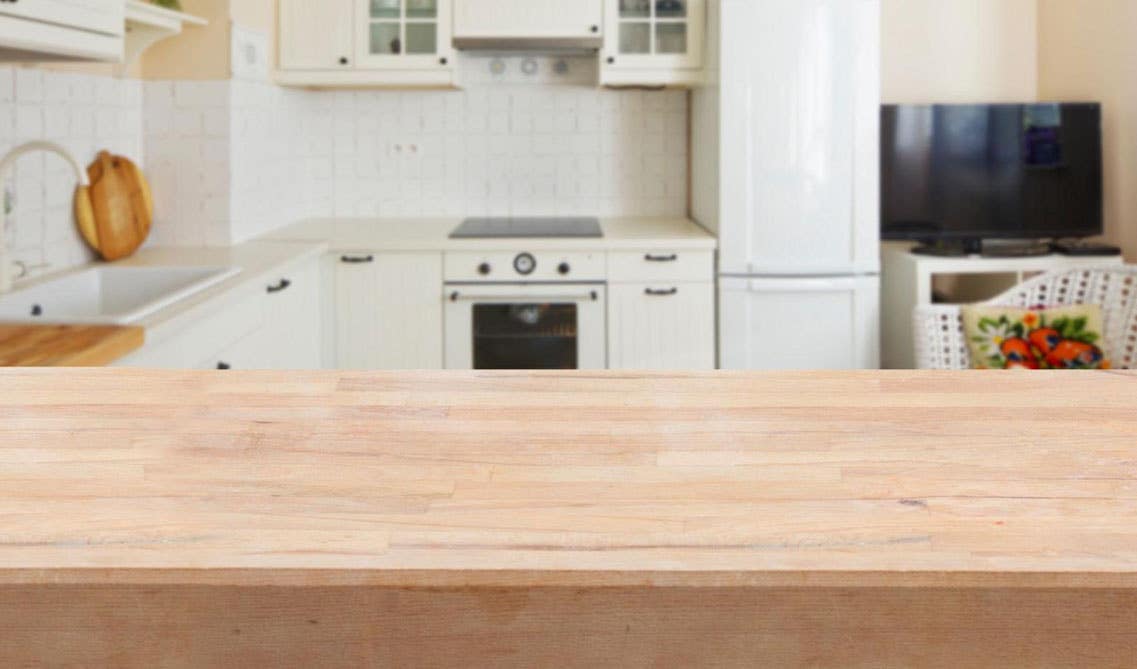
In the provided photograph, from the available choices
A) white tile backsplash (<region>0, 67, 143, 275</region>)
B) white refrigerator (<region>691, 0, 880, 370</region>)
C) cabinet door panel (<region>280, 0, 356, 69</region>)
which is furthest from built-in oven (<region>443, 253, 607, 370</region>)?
white tile backsplash (<region>0, 67, 143, 275</region>)

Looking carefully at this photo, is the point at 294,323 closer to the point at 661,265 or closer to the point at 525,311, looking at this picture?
the point at 525,311

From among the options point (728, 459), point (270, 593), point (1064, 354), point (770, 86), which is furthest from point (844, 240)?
point (270, 593)

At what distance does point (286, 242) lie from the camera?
14.7 ft

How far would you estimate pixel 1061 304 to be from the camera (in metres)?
4.06

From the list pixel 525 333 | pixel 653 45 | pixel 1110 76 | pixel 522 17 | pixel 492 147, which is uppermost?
pixel 522 17

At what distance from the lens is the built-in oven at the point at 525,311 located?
15.1ft

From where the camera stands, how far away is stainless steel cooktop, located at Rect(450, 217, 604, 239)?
4.64 m

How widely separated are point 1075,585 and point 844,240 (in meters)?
3.98

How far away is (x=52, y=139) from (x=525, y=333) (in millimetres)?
1774

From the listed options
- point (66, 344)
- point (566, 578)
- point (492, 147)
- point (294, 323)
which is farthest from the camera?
point (492, 147)

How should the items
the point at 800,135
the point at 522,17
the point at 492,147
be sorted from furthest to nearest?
the point at 492,147
the point at 522,17
the point at 800,135

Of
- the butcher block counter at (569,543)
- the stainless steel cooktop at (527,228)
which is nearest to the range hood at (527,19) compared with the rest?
the stainless steel cooktop at (527,228)

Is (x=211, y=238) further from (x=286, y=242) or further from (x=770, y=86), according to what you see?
(x=770, y=86)

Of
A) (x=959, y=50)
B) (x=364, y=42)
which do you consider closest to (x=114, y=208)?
(x=364, y=42)
